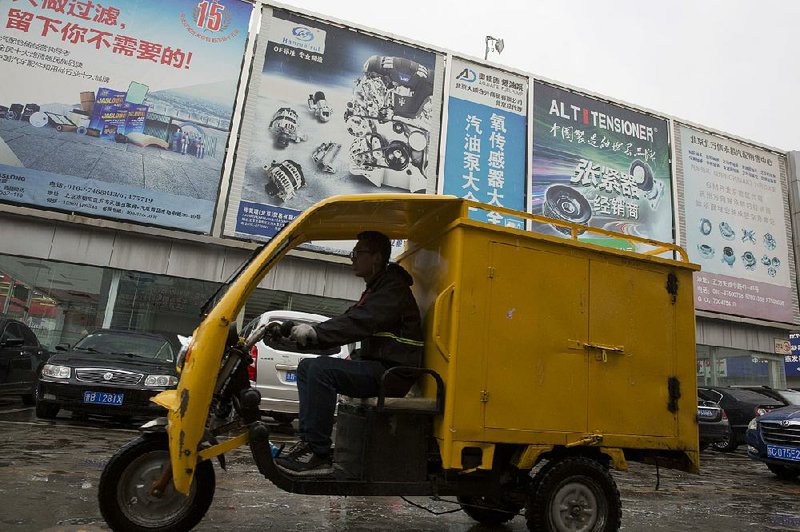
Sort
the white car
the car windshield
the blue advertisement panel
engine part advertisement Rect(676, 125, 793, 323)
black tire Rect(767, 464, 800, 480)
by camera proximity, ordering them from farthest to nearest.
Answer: the blue advertisement panel
engine part advertisement Rect(676, 125, 793, 323)
black tire Rect(767, 464, 800, 480)
the car windshield
the white car

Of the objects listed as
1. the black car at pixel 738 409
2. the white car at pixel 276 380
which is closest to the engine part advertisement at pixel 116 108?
the white car at pixel 276 380

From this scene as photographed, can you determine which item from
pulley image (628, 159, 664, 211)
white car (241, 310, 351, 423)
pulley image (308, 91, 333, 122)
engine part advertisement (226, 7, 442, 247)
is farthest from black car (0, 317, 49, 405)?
pulley image (628, 159, 664, 211)

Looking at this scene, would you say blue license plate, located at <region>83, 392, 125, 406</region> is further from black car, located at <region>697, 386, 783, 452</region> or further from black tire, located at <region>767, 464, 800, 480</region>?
black car, located at <region>697, 386, 783, 452</region>

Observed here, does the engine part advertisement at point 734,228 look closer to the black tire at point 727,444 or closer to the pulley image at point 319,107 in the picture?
the black tire at point 727,444

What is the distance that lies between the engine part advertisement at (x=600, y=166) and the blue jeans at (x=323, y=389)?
13968 millimetres

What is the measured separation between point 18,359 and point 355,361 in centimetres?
883

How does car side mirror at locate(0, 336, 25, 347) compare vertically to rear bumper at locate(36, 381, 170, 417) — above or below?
above

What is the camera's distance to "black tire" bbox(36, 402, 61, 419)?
26.0 ft

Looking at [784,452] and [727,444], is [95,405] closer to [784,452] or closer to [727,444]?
[784,452]

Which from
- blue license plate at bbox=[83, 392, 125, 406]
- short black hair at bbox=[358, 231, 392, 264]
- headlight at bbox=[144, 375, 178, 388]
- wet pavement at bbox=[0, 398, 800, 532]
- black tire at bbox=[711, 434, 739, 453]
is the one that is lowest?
wet pavement at bbox=[0, 398, 800, 532]

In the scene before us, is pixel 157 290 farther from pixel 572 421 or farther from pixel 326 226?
pixel 572 421

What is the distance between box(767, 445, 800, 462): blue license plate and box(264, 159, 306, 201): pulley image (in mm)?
11339

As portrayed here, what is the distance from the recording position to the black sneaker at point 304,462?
10.8 feet

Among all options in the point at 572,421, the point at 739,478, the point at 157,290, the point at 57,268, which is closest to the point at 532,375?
the point at 572,421
